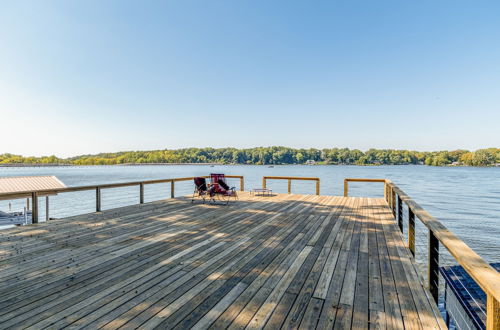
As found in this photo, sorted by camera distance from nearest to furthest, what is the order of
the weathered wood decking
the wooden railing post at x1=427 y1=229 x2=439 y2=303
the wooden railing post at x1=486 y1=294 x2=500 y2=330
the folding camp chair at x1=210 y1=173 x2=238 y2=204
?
the wooden railing post at x1=486 y1=294 x2=500 y2=330 → the weathered wood decking → the wooden railing post at x1=427 y1=229 x2=439 y2=303 → the folding camp chair at x1=210 y1=173 x2=238 y2=204

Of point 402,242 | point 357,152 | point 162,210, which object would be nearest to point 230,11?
point 162,210

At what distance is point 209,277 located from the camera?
7.82 ft

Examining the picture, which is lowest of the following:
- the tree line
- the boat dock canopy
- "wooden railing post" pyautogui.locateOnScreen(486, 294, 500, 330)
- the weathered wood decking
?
the weathered wood decking

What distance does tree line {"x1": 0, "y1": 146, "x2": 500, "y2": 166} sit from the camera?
252 ft

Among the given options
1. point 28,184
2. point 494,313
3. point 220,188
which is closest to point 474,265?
point 494,313

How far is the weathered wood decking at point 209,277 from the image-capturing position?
1.73m

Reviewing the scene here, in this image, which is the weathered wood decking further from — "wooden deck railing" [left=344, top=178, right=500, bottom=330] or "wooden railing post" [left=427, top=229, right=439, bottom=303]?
"wooden deck railing" [left=344, top=178, right=500, bottom=330]

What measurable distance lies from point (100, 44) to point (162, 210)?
13.2 meters

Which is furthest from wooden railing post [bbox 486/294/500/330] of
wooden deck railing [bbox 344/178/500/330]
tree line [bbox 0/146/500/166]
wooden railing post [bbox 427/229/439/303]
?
tree line [bbox 0/146/500/166]

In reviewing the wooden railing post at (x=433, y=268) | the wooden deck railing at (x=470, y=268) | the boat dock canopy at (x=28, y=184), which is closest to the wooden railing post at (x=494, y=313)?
the wooden deck railing at (x=470, y=268)

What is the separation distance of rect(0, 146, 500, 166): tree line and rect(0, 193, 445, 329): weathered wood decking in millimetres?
75802

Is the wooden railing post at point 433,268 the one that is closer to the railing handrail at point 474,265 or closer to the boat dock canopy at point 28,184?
the railing handrail at point 474,265

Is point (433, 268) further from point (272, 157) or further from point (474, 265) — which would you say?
point (272, 157)

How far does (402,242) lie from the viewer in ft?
11.6
